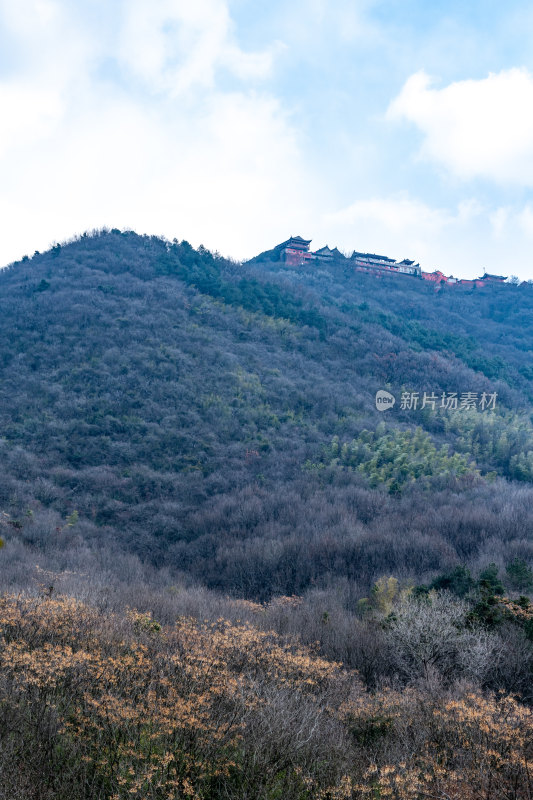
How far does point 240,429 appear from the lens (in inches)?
1171

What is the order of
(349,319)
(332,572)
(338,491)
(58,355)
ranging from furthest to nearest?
(349,319) → (58,355) → (338,491) → (332,572)

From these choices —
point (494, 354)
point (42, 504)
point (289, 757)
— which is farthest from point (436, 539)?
point (494, 354)

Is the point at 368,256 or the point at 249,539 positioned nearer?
the point at 249,539

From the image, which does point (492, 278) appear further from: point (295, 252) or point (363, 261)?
point (295, 252)

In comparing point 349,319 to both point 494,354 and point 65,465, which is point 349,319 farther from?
point 65,465

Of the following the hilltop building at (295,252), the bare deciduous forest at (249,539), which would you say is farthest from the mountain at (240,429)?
the hilltop building at (295,252)

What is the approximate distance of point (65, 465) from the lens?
81.1 ft

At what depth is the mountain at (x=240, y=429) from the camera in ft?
59.7

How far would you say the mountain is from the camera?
717 inches

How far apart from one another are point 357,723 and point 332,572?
963cm

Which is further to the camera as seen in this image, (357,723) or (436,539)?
(436,539)

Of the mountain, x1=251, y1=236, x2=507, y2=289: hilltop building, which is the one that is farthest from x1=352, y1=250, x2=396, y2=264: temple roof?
the mountain

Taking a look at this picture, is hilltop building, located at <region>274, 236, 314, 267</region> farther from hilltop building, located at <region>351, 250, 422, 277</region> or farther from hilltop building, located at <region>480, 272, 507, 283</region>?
hilltop building, located at <region>480, 272, 507, 283</region>

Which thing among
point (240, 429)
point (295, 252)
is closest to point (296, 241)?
point (295, 252)
